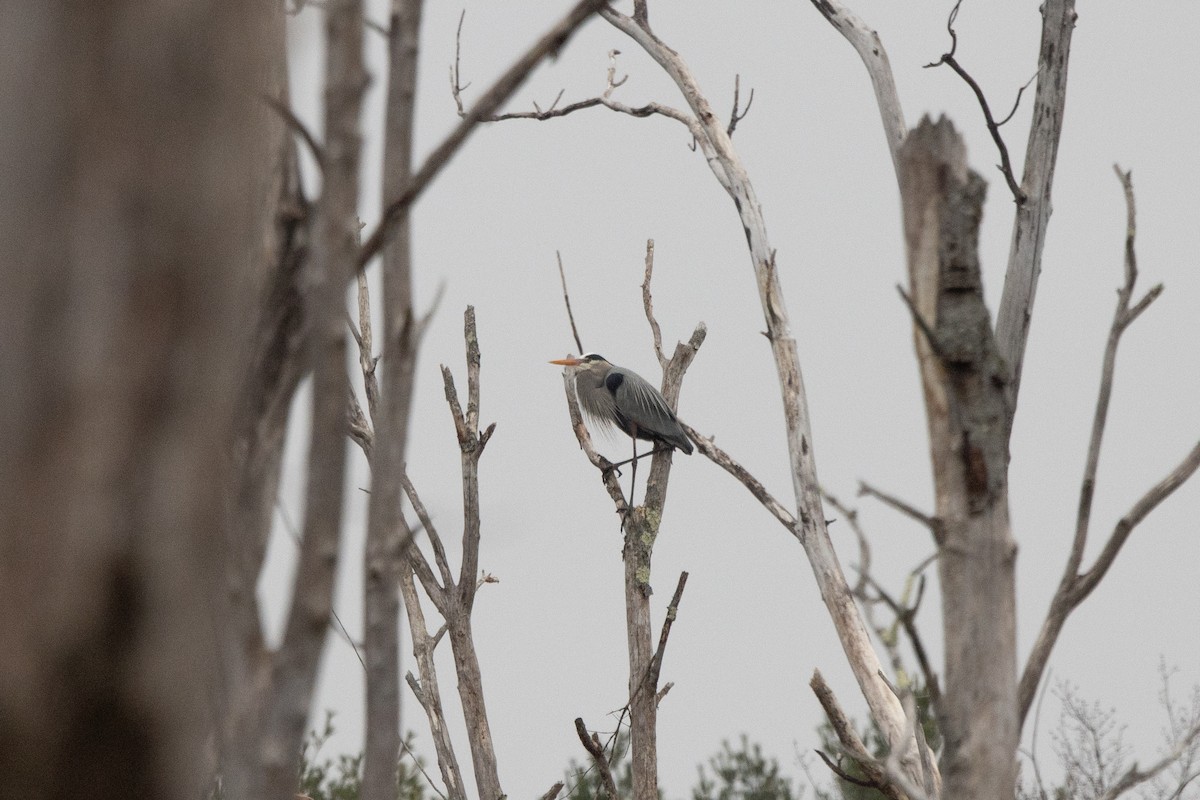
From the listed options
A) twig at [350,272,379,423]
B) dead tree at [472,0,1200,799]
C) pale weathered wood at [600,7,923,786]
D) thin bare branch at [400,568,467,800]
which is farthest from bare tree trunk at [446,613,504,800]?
dead tree at [472,0,1200,799]

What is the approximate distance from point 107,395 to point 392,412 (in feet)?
1.35

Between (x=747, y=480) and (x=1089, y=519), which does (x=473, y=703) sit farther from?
(x=1089, y=519)

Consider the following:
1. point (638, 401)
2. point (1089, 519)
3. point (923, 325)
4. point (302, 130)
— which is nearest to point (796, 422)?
point (1089, 519)

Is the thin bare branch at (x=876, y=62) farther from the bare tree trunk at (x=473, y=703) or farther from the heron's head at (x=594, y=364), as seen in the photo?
the heron's head at (x=594, y=364)

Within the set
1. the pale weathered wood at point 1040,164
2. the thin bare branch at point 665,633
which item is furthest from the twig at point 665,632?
the pale weathered wood at point 1040,164

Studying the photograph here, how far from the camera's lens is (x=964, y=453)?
177 centimetres

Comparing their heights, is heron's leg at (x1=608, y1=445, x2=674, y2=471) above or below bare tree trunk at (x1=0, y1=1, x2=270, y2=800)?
above

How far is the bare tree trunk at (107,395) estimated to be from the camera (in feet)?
2.45

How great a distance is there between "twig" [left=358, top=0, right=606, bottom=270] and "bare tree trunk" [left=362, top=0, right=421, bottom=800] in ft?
0.20

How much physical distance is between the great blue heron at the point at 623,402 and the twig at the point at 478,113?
618cm

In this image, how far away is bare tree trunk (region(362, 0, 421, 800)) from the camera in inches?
45.6

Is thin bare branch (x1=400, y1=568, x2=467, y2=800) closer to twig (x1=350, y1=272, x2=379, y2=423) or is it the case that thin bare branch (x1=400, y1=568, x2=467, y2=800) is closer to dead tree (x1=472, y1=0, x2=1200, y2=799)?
twig (x1=350, y1=272, x2=379, y2=423)

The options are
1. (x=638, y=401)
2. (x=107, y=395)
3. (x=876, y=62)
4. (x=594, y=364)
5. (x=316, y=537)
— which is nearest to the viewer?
(x=107, y=395)

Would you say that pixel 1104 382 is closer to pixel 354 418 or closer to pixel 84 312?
pixel 84 312
